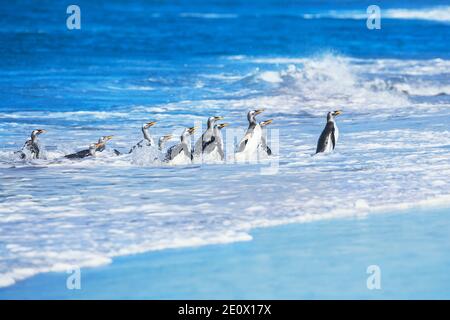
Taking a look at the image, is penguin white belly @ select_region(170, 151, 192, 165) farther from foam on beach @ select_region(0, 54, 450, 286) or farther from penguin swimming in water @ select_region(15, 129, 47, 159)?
penguin swimming in water @ select_region(15, 129, 47, 159)

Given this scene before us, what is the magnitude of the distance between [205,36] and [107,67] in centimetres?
564

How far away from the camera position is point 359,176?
7.69 meters

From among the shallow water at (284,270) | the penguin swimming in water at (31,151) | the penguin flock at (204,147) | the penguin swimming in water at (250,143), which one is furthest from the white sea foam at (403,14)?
the shallow water at (284,270)

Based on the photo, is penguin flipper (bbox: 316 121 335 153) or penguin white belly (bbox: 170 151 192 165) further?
penguin flipper (bbox: 316 121 335 153)

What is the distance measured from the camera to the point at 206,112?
13.3m

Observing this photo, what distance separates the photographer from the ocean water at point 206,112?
6.36m

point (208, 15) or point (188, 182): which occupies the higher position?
point (208, 15)

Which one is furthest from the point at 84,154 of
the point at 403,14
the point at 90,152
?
the point at 403,14

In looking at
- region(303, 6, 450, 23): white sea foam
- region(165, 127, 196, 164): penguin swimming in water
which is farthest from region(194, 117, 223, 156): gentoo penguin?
region(303, 6, 450, 23): white sea foam

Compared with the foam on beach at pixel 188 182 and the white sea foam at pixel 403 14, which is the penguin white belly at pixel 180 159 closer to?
the foam on beach at pixel 188 182

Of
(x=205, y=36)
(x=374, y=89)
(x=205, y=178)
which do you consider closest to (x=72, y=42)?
(x=205, y=36)

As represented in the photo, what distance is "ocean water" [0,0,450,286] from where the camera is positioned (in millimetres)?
6359

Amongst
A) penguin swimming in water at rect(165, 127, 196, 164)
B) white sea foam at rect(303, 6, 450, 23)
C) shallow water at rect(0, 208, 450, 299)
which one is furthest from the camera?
white sea foam at rect(303, 6, 450, 23)

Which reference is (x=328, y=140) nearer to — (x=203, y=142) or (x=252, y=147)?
(x=252, y=147)
